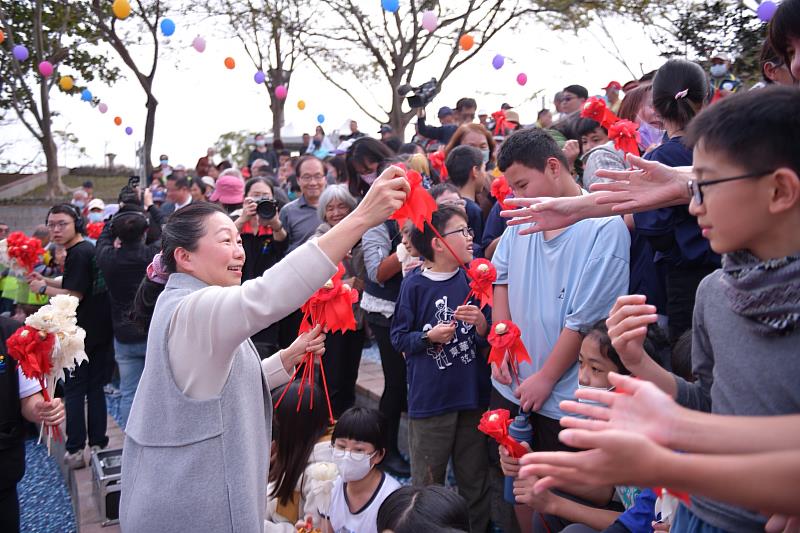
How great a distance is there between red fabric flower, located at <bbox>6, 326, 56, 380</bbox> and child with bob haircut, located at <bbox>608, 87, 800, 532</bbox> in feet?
8.95

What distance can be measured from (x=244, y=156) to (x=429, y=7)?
1122 centimetres

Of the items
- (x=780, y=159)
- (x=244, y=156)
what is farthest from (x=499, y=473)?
(x=244, y=156)

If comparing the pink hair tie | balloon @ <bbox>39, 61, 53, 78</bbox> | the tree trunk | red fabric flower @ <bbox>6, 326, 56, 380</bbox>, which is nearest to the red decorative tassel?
the pink hair tie

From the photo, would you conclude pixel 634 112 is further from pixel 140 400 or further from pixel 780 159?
pixel 140 400

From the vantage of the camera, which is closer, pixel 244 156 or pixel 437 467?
pixel 437 467

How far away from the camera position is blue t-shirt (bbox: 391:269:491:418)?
3492mm

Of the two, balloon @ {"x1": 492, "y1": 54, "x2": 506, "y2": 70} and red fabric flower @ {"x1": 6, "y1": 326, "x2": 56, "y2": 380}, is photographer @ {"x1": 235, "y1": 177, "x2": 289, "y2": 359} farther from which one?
balloon @ {"x1": 492, "y1": 54, "x2": 506, "y2": 70}

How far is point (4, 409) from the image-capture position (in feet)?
9.88

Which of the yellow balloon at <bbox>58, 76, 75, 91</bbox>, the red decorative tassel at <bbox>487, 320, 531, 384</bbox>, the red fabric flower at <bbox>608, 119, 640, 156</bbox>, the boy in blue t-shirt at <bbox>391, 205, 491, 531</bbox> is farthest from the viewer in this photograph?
the yellow balloon at <bbox>58, 76, 75, 91</bbox>

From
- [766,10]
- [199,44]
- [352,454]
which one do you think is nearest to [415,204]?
[352,454]

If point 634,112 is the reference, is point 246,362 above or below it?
below

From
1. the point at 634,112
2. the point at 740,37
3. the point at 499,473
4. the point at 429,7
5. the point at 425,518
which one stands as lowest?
the point at 499,473

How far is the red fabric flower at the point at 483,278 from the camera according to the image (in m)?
2.96

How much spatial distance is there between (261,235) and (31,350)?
7.03ft
